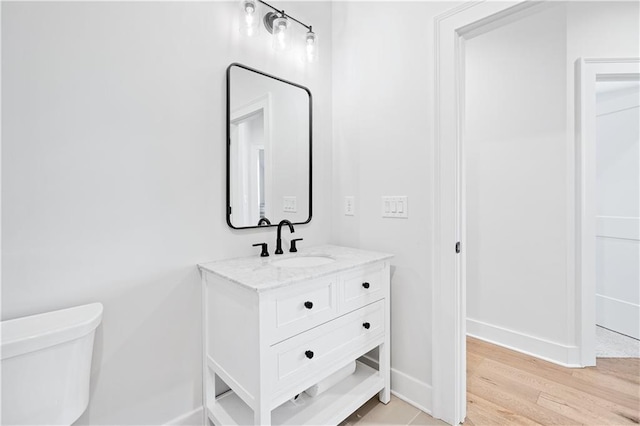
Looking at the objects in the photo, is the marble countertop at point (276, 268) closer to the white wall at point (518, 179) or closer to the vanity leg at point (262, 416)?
the vanity leg at point (262, 416)

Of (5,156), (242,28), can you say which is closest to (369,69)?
(242,28)

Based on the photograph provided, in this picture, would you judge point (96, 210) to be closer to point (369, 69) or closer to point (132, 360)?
point (132, 360)

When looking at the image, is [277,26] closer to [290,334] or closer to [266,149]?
[266,149]

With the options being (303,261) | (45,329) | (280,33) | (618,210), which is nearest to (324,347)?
(303,261)

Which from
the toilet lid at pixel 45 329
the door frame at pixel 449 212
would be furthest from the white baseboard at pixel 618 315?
the toilet lid at pixel 45 329

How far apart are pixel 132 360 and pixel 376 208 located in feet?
4.71

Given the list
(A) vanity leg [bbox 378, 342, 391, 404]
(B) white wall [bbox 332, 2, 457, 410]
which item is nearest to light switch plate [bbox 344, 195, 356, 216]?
(B) white wall [bbox 332, 2, 457, 410]

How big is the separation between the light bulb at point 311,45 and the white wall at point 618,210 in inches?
110

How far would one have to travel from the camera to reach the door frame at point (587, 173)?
6.43 ft

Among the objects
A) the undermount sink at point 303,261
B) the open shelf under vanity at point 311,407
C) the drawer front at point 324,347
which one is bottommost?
the open shelf under vanity at point 311,407

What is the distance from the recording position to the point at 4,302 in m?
1.00

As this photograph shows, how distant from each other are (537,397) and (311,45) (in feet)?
8.03

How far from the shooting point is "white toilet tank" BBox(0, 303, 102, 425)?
2.79 feet

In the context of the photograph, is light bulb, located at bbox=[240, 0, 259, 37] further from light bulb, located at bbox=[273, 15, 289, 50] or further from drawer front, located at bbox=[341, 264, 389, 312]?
drawer front, located at bbox=[341, 264, 389, 312]
